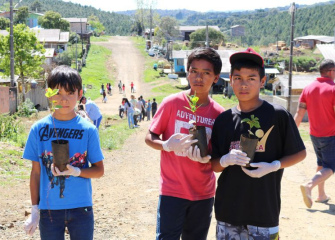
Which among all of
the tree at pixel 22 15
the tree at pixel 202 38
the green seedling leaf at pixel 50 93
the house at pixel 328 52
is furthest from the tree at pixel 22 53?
the tree at pixel 22 15

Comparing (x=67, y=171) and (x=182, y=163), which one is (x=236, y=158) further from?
(x=67, y=171)

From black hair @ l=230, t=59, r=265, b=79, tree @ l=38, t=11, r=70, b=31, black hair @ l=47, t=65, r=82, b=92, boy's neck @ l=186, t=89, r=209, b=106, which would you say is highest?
tree @ l=38, t=11, r=70, b=31

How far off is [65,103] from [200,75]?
1072 millimetres

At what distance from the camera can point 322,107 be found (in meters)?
6.13

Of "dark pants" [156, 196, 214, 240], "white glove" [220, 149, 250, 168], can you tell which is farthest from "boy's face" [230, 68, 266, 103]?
"dark pants" [156, 196, 214, 240]

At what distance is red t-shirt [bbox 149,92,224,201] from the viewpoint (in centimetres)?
358

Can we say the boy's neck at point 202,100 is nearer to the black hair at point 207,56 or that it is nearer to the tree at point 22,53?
the black hair at point 207,56

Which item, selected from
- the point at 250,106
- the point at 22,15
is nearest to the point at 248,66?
the point at 250,106

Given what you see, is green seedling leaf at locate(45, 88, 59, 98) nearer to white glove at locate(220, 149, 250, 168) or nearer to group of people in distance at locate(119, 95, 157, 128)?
white glove at locate(220, 149, 250, 168)

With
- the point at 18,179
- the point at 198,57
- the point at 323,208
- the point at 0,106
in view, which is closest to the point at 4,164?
the point at 18,179

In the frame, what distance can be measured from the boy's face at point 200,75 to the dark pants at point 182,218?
34.4 inches

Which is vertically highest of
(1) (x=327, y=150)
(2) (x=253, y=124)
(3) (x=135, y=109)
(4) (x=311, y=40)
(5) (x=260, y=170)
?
(4) (x=311, y=40)

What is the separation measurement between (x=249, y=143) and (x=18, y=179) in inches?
240

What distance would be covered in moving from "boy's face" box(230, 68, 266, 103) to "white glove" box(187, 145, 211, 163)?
0.48 meters
